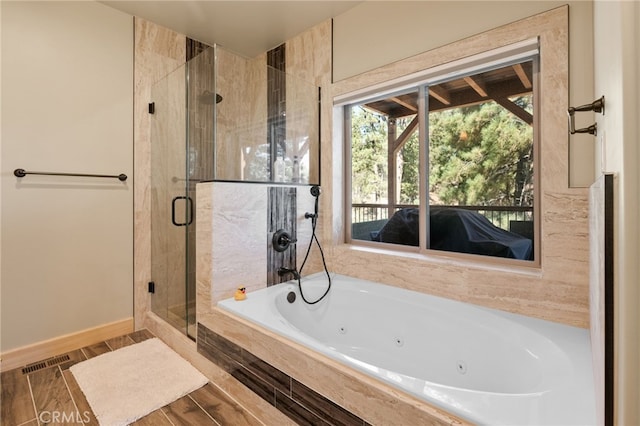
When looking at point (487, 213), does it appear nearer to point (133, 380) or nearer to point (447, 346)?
point (447, 346)

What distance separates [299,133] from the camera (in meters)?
2.59

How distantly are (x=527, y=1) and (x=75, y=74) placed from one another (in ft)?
9.64

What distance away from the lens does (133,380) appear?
1.83 metres

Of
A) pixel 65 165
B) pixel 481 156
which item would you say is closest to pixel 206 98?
pixel 65 165

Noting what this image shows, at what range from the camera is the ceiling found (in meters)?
2.34

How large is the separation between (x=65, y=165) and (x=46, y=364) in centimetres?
136

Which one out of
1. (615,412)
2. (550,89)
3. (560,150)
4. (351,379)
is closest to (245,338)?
(351,379)

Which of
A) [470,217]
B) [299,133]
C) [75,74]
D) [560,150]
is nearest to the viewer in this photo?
[560,150]

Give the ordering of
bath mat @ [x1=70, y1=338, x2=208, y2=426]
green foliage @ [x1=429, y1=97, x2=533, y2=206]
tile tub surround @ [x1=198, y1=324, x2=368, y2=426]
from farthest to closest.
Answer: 1. green foliage @ [x1=429, y1=97, x2=533, y2=206]
2. bath mat @ [x1=70, y1=338, x2=208, y2=426]
3. tile tub surround @ [x1=198, y1=324, x2=368, y2=426]

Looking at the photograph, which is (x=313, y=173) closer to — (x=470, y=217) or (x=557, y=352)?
(x=470, y=217)

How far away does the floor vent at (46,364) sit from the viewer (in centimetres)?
197

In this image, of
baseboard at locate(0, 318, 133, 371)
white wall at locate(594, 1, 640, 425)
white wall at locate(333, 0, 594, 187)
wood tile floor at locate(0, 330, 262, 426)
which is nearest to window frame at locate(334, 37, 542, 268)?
white wall at locate(333, 0, 594, 187)

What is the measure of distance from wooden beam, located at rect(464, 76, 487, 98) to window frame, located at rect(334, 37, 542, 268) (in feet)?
0.27

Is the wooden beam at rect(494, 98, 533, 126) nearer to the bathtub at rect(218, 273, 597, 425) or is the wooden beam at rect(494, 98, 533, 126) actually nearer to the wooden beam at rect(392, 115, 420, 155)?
the wooden beam at rect(392, 115, 420, 155)
